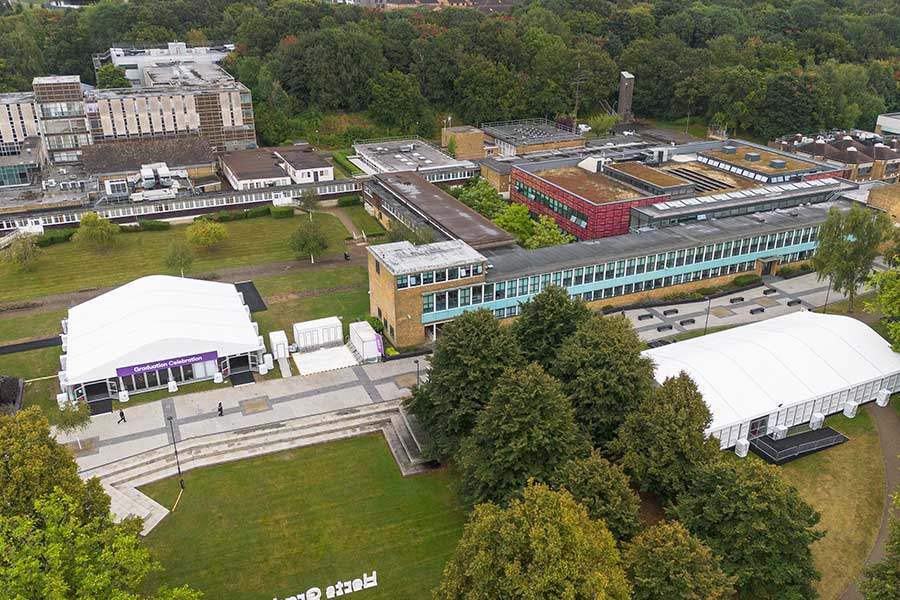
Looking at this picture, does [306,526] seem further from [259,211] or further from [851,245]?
[259,211]

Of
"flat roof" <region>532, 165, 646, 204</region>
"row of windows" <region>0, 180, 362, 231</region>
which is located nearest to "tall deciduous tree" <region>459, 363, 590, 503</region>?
"flat roof" <region>532, 165, 646, 204</region>

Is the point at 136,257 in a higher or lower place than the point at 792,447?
lower

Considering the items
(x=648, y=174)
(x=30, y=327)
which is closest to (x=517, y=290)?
(x=648, y=174)

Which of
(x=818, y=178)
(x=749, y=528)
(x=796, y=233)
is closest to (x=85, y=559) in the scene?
(x=749, y=528)

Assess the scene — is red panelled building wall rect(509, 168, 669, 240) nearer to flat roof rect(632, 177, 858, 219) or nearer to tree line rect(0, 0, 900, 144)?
flat roof rect(632, 177, 858, 219)

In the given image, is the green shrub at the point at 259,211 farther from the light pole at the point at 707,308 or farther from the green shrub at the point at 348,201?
the light pole at the point at 707,308

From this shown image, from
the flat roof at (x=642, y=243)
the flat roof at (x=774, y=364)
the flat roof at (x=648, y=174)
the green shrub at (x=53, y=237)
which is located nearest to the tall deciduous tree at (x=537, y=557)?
the flat roof at (x=774, y=364)
